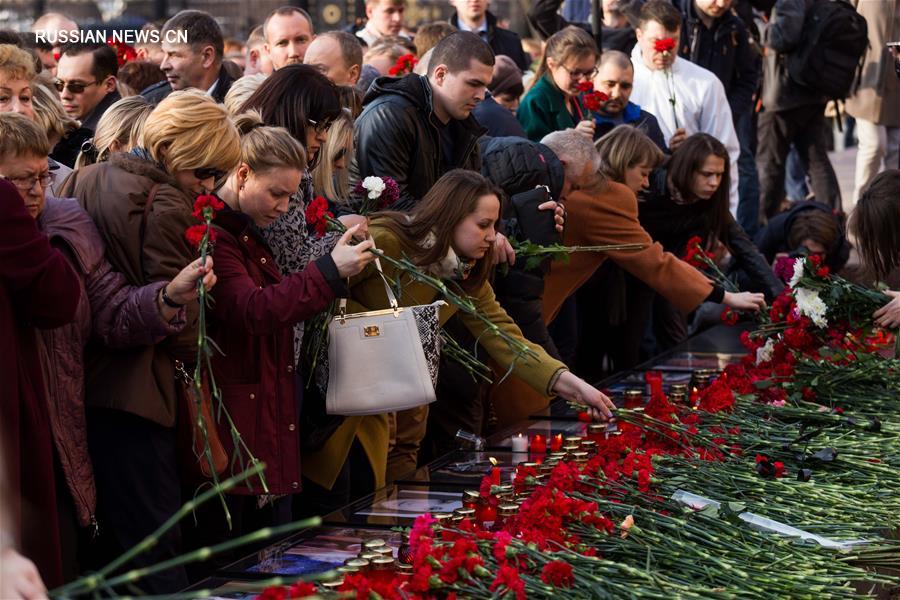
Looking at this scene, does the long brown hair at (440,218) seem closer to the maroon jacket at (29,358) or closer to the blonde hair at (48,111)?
the blonde hair at (48,111)

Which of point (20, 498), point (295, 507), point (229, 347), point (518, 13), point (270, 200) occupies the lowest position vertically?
point (295, 507)

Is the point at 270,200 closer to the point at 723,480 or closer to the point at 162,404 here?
the point at 162,404

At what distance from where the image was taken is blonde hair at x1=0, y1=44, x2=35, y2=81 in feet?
15.5

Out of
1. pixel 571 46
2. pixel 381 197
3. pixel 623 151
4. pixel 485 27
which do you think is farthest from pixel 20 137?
pixel 485 27

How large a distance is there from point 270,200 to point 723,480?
1.54 m

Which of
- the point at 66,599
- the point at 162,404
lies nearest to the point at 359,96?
the point at 162,404

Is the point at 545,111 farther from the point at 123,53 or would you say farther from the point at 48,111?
the point at 48,111

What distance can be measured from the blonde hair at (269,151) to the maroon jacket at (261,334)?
172 mm

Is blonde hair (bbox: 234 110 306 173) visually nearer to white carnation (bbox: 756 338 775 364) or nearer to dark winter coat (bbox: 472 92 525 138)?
white carnation (bbox: 756 338 775 364)

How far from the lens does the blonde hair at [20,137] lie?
11.9 ft

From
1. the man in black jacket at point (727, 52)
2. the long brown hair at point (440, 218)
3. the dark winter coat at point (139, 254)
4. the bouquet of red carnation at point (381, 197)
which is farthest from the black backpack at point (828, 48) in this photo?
the dark winter coat at point (139, 254)

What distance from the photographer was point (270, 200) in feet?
13.8

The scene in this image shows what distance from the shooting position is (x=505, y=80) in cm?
793

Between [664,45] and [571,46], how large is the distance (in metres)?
1.17
